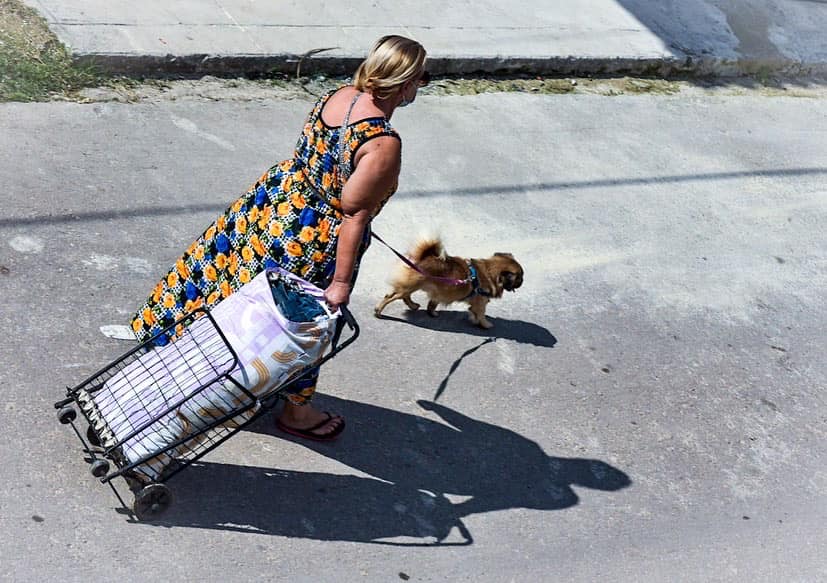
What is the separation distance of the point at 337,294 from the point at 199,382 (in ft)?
2.04

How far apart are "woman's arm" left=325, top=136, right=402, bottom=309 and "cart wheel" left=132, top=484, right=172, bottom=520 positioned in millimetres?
995

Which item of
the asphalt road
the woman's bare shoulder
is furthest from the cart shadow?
the woman's bare shoulder

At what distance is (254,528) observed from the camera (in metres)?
4.11

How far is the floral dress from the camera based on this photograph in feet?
12.7

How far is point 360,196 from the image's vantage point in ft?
12.3

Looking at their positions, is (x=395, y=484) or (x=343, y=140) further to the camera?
(x=395, y=484)

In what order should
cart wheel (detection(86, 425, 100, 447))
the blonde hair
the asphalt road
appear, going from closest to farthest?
the blonde hair < cart wheel (detection(86, 425, 100, 447)) < the asphalt road

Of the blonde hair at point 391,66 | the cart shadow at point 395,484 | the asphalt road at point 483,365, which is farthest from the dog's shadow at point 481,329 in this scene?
the blonde hair at point 391,66

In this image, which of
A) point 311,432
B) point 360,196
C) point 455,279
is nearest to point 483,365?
point 455,279

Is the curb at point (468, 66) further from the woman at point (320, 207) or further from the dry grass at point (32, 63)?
the woman at point (320, 207)

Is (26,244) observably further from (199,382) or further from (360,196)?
(360,196)

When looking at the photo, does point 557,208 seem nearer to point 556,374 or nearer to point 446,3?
point 556,374

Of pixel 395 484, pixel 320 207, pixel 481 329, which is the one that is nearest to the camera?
pixel 320 207

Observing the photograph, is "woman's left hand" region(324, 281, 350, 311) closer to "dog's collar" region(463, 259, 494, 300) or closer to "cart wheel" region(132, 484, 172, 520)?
"cart wheel" region(132, 484, 172, 520)
